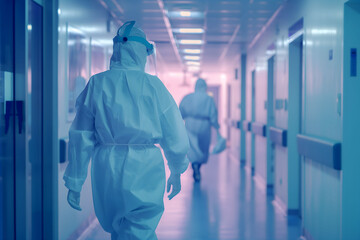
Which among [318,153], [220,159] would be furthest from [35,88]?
Answer: [220,159]

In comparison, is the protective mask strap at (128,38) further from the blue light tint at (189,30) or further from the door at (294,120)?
the blue light tint at (189,30)

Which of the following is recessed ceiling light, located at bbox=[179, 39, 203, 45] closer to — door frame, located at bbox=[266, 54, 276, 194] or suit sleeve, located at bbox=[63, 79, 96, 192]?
door frame, located at bbox=[266, 54, 276, 194]

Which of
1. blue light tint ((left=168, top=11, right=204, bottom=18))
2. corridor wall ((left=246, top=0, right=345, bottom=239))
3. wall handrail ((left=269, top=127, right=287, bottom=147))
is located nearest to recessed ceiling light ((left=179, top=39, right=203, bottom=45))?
blue light tint ((left=168, top=11, right=204, bottom=18))

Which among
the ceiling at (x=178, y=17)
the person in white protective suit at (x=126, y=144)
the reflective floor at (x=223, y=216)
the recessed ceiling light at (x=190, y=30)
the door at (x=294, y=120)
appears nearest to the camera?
the person in white protective suit at (x=126, y=144)

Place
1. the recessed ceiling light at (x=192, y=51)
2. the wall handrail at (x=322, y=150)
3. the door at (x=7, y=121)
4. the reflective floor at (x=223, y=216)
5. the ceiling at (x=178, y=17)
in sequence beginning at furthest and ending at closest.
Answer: the recessed ceiling light at (x=192, y=51) < the ceiling at (x=178, y=17) < the reflective floor at (x=223, y=216) < the wall handrail at (x=322, y=150) < the door at (x=7, y=121)

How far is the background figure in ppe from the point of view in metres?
5.88

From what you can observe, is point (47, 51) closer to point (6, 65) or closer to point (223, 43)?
point (6, 65)

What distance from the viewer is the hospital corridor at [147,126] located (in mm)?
2084

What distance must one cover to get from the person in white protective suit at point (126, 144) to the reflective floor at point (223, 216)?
58.2 inches

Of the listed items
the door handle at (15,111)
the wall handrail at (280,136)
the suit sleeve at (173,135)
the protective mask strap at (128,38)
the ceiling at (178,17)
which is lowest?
the wall handrail at (280,136)

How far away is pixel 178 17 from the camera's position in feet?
16.5

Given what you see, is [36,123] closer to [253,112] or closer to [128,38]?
[128,38]

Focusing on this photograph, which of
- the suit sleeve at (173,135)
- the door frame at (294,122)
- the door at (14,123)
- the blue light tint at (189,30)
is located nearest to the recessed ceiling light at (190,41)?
the blue light tint at (189,30)

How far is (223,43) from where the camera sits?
7.08 m
